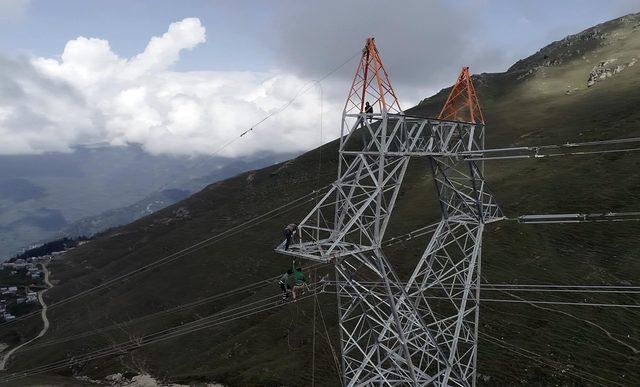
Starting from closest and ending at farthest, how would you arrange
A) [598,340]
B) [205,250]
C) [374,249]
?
[374,249] → [598,340] → [205,250]

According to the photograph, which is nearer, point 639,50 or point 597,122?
point 597,122

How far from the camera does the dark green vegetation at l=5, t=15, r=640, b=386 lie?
43906mm

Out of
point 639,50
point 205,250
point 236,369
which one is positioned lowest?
point 236,369

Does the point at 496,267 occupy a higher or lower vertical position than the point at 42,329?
higher

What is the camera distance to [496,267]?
58.1m

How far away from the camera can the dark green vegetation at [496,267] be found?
43.9 meters

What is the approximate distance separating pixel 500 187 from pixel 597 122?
3691 cm

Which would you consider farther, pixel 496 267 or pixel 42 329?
pixel 42 329

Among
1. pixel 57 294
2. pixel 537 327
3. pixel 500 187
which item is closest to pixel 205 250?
pixel 57 294

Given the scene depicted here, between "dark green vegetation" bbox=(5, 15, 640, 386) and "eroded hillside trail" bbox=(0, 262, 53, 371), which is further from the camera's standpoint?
"eroded hillside trail" bbox=(0, 262, 53, 371)

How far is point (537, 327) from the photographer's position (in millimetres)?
46344

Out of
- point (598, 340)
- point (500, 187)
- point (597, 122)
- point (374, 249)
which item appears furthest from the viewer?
point (597, 122)

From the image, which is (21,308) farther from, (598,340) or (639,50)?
(639,50)

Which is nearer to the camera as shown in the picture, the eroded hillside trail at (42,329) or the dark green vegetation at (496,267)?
the dark green vegetation at (496,267)
